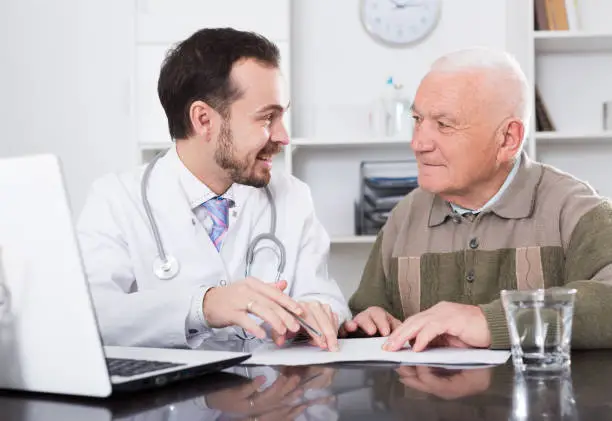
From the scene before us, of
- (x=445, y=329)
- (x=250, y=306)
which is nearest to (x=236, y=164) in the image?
(x=250, y=306)

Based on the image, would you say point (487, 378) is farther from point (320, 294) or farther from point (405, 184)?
point (405, 184)

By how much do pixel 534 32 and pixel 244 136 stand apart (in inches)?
78.8

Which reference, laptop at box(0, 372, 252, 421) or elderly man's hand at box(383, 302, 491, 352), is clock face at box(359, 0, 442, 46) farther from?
laptop at box(0, 372, 252, 421)

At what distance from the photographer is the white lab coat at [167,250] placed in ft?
5.13

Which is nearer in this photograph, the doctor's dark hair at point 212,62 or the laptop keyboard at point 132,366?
the laptop keyboard at point 132,366

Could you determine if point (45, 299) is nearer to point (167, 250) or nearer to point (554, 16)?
point (167, 250)

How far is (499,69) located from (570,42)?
1.96 meters

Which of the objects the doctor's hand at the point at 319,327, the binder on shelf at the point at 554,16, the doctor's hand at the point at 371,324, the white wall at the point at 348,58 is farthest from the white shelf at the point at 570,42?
the doctor's hand at the point at 319,327

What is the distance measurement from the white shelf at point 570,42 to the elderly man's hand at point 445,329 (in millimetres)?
2468

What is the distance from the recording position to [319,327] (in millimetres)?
1388

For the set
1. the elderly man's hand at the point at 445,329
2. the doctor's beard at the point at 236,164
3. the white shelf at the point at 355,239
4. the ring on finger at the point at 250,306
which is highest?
the doctor's beard at the point at 236,164

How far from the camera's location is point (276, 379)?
1088mm

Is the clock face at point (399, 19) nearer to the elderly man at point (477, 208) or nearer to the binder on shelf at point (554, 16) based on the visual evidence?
the binder on shelf at point (554, 16)

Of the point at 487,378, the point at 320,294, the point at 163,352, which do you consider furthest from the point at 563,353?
the point at 320,294
